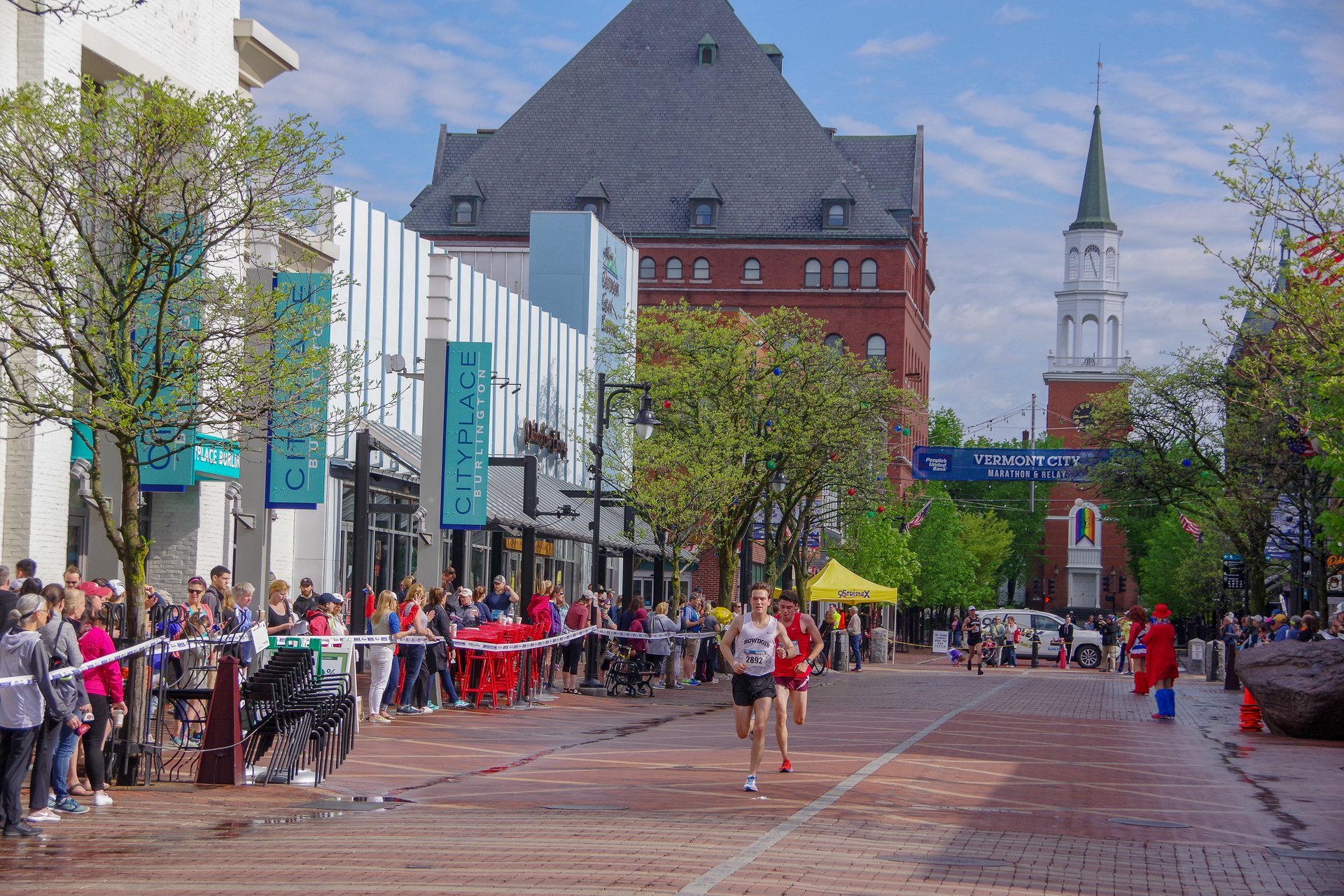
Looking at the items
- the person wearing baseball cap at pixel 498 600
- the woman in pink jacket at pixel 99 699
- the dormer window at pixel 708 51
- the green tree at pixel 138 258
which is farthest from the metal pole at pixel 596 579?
the dormer window at pixel 708 51

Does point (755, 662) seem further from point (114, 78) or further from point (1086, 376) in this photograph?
point (1086, 376)

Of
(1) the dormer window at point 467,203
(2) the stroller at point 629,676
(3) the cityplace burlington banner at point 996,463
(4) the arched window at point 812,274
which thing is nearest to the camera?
(2) the stroller at point 629,676

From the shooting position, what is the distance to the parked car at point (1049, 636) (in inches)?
2186

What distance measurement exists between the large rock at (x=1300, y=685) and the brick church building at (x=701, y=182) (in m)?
58.7

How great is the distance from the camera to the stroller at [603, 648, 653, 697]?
1104 inches

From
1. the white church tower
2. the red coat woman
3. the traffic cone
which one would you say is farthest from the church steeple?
the red coat woman

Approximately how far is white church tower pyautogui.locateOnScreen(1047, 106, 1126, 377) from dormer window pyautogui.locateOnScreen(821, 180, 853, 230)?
5249cm

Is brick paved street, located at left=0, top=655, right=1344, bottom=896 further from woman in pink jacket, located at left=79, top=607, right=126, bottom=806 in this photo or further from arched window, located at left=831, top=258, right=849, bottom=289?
arched window, located at left=831, top=258, right=849, bottom=289

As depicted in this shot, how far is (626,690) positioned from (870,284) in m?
57.7

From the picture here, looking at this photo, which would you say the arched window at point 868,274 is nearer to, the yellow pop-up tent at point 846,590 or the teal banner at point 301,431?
the yellow pop-up tent at point 846,590

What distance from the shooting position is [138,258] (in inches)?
567

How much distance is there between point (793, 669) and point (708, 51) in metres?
72.7

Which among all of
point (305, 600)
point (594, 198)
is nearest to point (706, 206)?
point (594, 198)

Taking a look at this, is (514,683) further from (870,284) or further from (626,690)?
(870,284)
